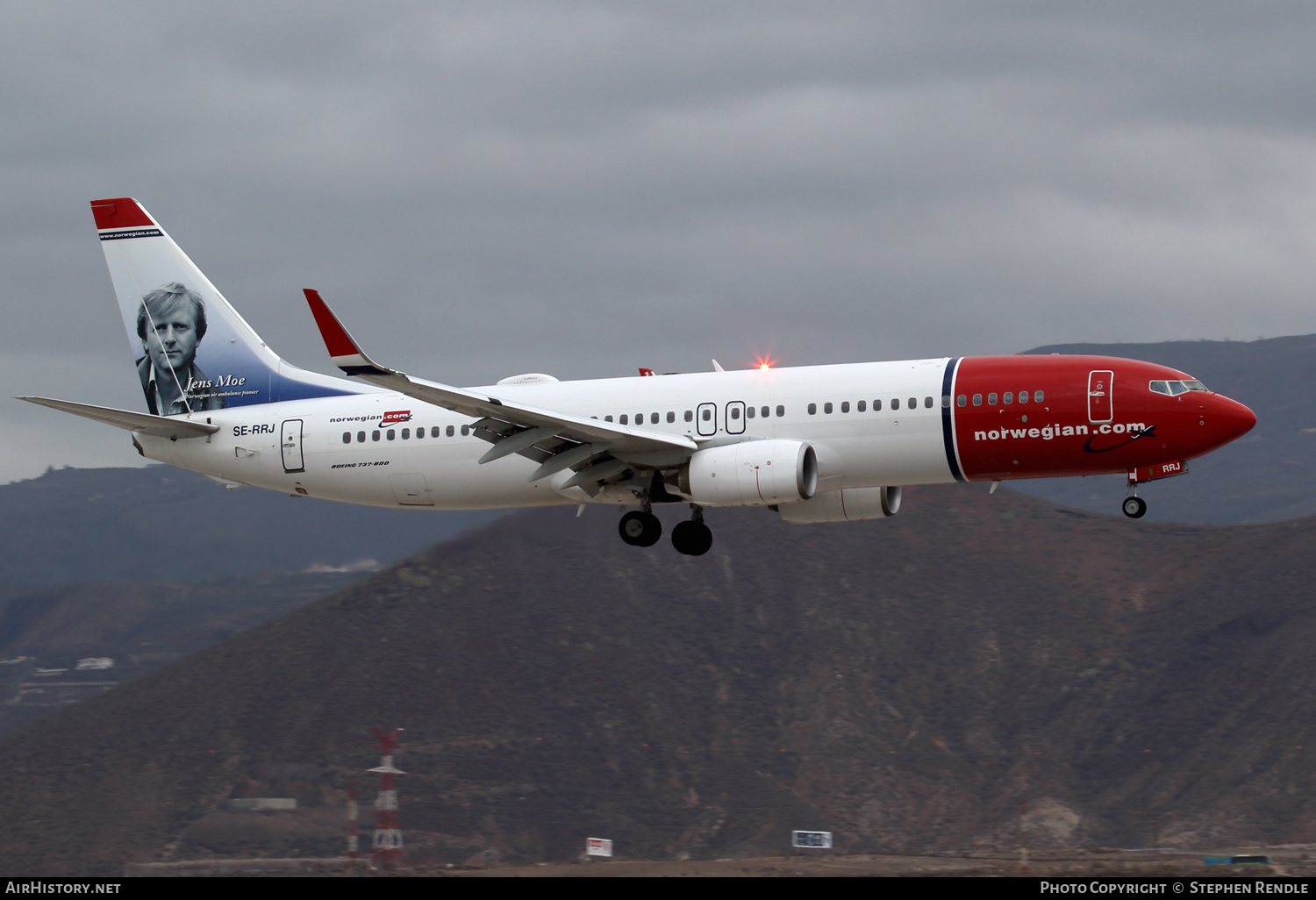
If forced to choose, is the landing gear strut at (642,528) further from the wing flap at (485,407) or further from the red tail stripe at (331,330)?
the red tail stripe at (331,330)

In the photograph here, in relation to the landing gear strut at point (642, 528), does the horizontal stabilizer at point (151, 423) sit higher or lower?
higher

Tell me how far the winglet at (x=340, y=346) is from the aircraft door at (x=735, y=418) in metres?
11.1

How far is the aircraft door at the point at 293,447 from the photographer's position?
55.0 metres

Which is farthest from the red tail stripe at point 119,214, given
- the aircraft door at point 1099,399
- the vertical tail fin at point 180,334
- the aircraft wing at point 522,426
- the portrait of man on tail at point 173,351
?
the aircraft door at point 1099,399

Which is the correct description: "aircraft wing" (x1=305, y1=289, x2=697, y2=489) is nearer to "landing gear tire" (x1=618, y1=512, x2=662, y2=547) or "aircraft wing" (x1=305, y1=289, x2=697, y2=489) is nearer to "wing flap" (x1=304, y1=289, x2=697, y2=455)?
"wing flap" (x1=304, y1=289, x2=697, y2=455)

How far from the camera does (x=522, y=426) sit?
49000 millimetres

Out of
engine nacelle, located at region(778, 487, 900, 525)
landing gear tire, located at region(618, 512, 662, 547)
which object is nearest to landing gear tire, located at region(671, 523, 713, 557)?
landing gear tire, located at region(618, 512, 662, 547)

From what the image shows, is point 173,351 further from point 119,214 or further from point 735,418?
point 735,418

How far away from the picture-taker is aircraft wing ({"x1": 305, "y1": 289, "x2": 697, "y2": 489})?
44.3 meters

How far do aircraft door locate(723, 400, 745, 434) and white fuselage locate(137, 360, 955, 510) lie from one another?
0.04 metres

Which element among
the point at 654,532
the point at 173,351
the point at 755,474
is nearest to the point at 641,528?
the point at 654,532

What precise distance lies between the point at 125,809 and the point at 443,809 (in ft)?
79.6

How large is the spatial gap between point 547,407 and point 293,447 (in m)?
9.36
